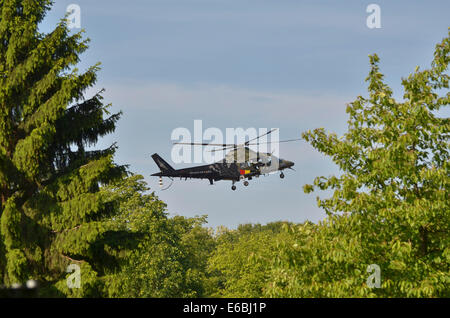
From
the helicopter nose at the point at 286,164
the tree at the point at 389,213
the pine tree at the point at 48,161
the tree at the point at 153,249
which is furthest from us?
the tree at the point at 153,249

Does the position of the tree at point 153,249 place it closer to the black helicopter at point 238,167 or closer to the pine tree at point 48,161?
the black helicopter at point 238,167

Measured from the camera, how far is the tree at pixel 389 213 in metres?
15.2

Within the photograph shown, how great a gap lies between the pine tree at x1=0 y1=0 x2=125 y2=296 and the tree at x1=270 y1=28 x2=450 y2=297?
7512mm

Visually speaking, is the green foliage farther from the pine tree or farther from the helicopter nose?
the helicopter nose

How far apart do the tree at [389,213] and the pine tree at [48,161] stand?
24.6 feet

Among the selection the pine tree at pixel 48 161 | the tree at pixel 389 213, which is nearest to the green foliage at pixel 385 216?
the tree at pixel 389 213

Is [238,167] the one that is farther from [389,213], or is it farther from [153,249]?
[389,213]

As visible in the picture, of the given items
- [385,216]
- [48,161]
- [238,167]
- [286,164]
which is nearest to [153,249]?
[238,167]

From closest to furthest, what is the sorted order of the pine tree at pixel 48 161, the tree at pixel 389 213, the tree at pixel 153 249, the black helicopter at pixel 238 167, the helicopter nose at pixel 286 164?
the tree at pixel 389 213 < the pine tree at pixel 48 161 < the black helicopter at pixel 238 167 < the helicopter nose at pixel 286 164 < the tree at pixel 153 249

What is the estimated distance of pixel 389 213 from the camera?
50.4ft

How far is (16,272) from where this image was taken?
732 inches

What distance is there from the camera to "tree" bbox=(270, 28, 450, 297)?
15250mm
